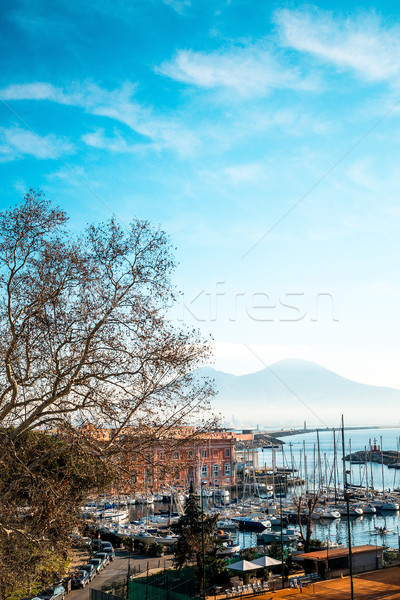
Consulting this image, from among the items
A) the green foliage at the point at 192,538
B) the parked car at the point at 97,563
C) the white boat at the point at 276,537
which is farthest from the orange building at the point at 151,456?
the white boat at the point at 276,537

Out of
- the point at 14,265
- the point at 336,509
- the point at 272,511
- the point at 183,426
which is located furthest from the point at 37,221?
the point at 336,509

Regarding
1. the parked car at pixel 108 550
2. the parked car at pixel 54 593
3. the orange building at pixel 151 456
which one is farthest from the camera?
the parked car at pixel 108 550

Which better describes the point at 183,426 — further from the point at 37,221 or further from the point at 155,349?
the point at 37,221

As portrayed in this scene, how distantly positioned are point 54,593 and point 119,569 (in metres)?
9.46

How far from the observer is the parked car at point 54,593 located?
79.3 feet

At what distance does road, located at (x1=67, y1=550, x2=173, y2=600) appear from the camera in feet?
86.9

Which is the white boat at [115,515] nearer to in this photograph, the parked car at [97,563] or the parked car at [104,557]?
the parked car at [104,557]

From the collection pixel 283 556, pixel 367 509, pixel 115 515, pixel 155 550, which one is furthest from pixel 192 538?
pixel 367 509

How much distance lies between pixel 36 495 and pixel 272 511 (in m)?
61.6

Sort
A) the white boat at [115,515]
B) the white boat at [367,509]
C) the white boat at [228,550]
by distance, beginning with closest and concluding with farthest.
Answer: the white boat at [228,550]
the white boat at [115,515]
the white boat at [367,509]

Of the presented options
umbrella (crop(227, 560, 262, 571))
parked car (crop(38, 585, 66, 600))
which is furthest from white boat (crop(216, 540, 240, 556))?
parked car (crop(38, 585, 66, 600))

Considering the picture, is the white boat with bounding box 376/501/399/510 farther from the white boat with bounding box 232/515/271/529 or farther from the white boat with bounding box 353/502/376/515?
the white boat with bounding box 232/515/271/529

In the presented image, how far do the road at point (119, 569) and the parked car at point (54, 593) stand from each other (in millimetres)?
601

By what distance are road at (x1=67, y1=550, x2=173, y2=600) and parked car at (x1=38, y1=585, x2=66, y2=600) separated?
60 cm
